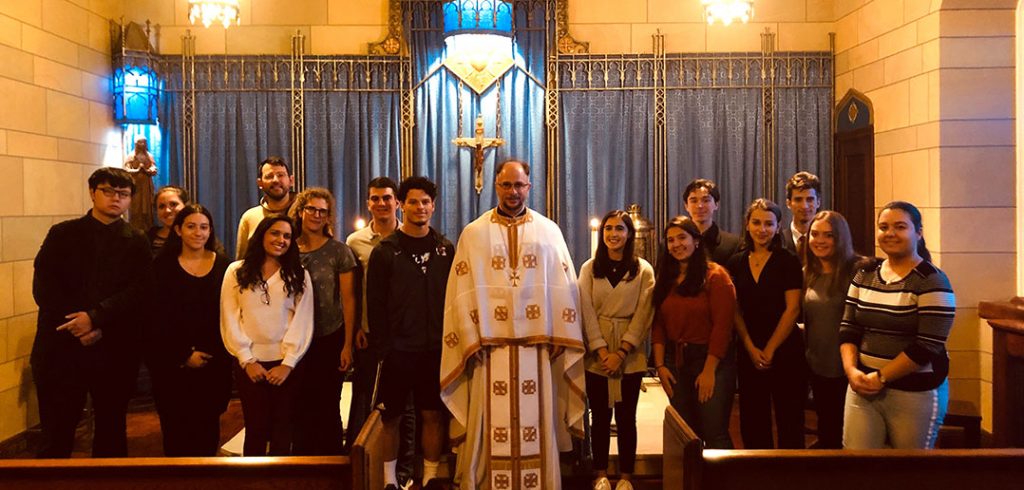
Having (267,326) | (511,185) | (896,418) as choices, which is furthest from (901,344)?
(267,326)

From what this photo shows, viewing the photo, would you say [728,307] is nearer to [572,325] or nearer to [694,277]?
[694,277]

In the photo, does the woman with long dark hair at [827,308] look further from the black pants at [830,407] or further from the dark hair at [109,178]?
the dark hair at [109,178]

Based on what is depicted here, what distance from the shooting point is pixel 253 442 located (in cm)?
313

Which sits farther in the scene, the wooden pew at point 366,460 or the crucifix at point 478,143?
the crucifix at point 478,143

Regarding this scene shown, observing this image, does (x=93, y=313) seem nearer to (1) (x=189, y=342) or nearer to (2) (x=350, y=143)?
(1) (x=189, y=342)

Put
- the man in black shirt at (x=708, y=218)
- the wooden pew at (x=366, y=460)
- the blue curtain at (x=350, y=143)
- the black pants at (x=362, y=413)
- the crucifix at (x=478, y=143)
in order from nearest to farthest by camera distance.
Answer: the wooden pew at (x=366, y=460), the black pants at (x=362, y=413), the man in black shirt at (x=708, y=218), the crucifix at (x=478, y=143), the blue curtain at (x=350, y=143)

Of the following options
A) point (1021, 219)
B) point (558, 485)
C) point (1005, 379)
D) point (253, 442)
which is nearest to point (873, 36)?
point (1021, 219)

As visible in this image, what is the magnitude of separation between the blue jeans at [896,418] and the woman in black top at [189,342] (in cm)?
237

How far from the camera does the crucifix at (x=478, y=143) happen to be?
5.74 metres

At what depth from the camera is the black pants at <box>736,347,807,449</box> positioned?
129 inches

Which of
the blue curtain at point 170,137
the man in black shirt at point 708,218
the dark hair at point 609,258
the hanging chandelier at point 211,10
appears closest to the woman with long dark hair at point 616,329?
the dark hair at point 609,258

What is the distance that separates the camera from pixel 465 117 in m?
5.92

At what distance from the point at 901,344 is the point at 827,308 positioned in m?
0.41

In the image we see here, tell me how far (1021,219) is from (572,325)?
9.03ft
